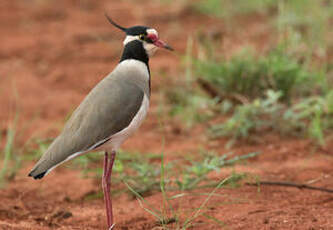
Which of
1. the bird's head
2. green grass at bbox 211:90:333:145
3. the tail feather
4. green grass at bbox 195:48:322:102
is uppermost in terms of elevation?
the bird's head

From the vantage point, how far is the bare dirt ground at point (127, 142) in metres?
3.29

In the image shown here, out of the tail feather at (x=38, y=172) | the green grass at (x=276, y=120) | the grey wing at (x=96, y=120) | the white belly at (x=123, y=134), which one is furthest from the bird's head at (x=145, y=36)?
the green grass at (x=276, y=120)

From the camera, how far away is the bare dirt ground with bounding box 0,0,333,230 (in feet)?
10.8

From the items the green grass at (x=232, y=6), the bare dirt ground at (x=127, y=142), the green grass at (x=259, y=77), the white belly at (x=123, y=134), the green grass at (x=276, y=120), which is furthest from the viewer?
the green grass at (x=232, y=6)

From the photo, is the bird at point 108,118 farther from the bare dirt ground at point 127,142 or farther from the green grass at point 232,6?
the green grass at point 232,6

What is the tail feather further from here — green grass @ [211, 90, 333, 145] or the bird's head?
green grass @ [211, 90, 333, 145]

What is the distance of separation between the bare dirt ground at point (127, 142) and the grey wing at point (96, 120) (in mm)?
431

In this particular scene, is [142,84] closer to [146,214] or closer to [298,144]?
[146,214]

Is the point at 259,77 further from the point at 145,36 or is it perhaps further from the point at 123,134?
the point at 123,134

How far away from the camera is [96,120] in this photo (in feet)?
10.0

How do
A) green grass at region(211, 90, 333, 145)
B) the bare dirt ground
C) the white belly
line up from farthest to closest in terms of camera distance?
green grass at region(211, 90, 333, 145)
the bare dirt ground
the white belly

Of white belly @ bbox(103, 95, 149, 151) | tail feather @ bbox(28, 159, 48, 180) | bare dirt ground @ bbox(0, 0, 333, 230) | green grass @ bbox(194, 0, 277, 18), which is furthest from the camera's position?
green grass @ bbox(194, 0, 277, 18)

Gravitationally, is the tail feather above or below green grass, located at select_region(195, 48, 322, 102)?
below

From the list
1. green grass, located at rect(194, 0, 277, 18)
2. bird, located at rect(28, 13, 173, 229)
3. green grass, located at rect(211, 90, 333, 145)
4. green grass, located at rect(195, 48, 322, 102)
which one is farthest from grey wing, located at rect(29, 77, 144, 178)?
green grass, located at rect(194, 0, 277, 18)
